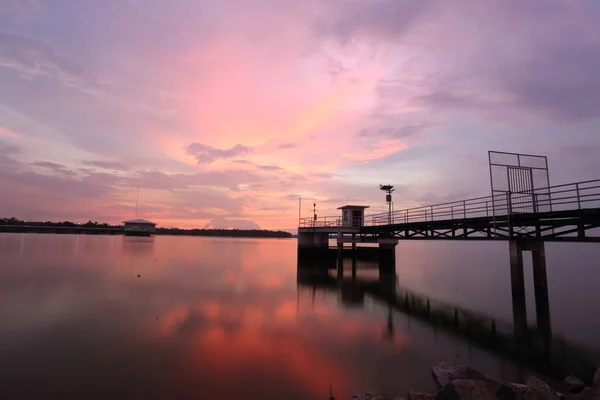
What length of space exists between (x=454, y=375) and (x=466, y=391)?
2.21 metres

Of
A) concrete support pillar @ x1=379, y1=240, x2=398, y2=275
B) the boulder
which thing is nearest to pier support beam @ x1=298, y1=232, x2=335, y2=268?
concrete support pillar @ x1=379, y1=240, x2=398, y2=275

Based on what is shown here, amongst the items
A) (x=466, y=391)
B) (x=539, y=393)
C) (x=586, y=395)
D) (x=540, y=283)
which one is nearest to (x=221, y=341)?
(x=466, y=391)

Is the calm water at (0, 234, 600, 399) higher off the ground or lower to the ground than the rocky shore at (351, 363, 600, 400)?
lower

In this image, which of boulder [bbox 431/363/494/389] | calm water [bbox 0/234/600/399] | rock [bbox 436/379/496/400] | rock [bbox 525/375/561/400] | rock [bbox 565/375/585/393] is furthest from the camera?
calm water [bbox 0/234/600/399]

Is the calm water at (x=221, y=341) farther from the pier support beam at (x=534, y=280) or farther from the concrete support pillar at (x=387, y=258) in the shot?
the concrete support pillar at (x=387, y=258)

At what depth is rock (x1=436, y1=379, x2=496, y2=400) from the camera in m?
6.95

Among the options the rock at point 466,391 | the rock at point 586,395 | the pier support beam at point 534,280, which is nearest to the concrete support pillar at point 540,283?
the pier support beam at point 534,280

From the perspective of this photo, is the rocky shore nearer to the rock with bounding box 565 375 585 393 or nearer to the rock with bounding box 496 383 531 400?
the rock with bounding box 496 383 531 400

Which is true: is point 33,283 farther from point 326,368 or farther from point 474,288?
point 474,288

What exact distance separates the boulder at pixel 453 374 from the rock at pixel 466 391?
815 mm

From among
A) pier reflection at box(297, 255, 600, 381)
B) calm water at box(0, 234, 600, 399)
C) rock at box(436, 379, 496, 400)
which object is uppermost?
rock at box(436, 379, 496, 400)

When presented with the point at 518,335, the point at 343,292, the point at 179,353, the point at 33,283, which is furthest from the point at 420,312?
the point at 33,283

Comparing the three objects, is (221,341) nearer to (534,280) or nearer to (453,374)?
(453,374)

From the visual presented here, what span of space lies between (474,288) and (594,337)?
1657 centimetres
